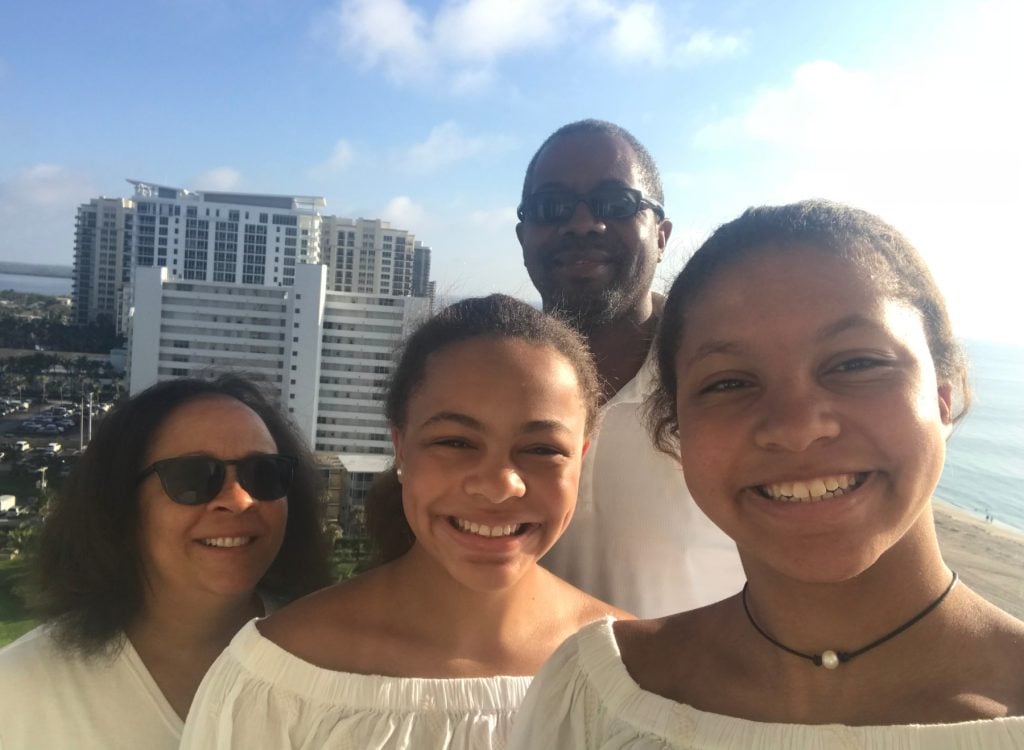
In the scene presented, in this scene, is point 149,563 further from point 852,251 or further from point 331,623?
point 852,251

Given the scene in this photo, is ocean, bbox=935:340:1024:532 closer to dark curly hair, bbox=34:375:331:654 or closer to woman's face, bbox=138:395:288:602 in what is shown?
woman's face, bbox=138:395:288:602

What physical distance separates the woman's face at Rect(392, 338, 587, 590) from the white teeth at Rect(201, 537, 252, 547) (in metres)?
0.86

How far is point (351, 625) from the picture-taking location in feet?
6.45

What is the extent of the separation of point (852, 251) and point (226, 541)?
2112 mm

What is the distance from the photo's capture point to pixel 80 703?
7.54ft

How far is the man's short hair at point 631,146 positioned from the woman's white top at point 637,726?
84.2 inches

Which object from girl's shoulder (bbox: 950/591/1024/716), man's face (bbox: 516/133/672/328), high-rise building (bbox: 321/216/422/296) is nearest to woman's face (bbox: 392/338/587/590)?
girl's shoulder (bbox: 950/591/1024/716)

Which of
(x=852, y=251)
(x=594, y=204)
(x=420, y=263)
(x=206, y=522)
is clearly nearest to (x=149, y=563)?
(x=206, y=522)

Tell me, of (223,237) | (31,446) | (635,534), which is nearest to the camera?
(635,534)

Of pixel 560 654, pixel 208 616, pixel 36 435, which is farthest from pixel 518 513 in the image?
pixel 36 435

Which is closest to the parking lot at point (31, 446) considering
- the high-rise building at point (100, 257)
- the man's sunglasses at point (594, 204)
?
the man's sunglasses at point (594, 204)

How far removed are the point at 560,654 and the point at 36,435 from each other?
3802cm

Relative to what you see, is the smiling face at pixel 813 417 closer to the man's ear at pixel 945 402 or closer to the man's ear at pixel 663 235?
the man's ear at pixel 945 402

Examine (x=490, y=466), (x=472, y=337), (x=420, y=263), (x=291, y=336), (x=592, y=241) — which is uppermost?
(x=420, y=263)
